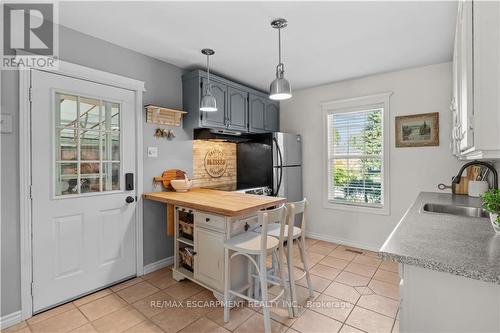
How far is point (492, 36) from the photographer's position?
1014 mm

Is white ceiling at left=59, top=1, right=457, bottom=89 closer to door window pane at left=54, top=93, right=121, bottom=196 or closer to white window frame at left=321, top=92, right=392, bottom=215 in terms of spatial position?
white window frame at left=321, top=92, right=392, bottom=215

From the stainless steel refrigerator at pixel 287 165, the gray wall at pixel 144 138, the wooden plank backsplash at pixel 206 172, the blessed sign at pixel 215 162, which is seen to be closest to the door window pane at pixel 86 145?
the gray wall at pixel 144 138

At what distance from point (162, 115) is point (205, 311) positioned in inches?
83.7

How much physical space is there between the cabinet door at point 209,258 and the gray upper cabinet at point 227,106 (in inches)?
54.9

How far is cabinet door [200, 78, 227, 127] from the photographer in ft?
10.2

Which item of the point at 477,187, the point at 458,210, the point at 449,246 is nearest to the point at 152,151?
the point at 449,246

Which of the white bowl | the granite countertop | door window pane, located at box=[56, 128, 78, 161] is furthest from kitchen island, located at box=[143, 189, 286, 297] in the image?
the granite countertop

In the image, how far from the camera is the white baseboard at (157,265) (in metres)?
2.88

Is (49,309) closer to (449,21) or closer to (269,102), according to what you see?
(269,102)

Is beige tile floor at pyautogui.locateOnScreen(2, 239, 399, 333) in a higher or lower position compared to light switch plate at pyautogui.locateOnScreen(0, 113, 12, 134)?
lower

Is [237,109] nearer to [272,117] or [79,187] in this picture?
[272,117]

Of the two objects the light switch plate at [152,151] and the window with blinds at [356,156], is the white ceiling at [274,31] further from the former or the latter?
the light switch plate at [152,151]

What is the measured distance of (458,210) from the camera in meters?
2.21

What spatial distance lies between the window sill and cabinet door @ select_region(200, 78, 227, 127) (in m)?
2.14
